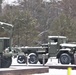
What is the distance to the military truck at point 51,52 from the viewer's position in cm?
2370

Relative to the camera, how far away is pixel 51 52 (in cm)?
2461

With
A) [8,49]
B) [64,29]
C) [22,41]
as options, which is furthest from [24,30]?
[8,49]

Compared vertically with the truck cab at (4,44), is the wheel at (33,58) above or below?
below

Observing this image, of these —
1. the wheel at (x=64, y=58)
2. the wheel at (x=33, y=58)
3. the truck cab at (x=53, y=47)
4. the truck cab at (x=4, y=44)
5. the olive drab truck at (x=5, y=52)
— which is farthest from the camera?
the wheel at (x=33, y=58)

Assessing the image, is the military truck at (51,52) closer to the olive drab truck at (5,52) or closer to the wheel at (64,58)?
the wheel at (64,58)

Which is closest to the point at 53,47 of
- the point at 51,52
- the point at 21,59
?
the point at 51,52

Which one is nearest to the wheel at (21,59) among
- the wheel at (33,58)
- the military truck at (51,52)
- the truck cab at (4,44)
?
the military truck at (51,52)

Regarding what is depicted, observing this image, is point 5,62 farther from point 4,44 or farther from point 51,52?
point 51,52

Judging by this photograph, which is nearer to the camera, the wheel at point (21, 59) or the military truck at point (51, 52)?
the military truck at point (51, 52)

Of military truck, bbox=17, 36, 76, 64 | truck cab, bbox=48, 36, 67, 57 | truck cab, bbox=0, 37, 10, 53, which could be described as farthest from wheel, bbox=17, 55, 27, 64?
truck cab, bbox=0, 37, 10, 53

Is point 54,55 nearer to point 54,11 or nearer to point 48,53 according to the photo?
point 48,53

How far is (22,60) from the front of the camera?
83.2 ft

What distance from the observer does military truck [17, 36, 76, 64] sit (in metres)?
23.7

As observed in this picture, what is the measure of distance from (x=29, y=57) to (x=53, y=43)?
6.76 feet
